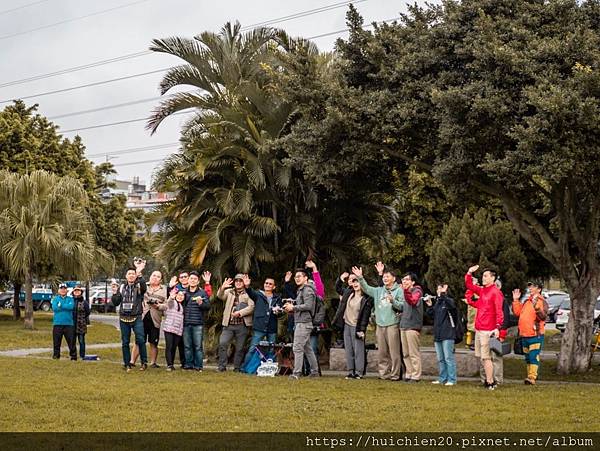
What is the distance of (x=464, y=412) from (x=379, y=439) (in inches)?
90.6

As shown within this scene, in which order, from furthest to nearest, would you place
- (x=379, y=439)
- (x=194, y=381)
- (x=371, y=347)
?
1. (x=371, y=347)
2. (x=194, y=381)
3. (x=379, y=439)

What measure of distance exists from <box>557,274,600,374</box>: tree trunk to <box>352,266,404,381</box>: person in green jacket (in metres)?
3.90

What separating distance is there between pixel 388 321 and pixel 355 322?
628 millimetres

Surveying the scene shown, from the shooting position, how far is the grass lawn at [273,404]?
1042 centimetres

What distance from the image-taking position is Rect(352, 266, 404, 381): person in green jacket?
15.9 metres

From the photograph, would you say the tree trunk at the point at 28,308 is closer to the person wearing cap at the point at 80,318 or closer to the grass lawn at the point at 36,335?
the grass lawn at the point at 36,335

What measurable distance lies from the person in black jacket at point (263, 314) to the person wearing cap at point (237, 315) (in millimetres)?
176

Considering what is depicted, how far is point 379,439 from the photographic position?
947 cm

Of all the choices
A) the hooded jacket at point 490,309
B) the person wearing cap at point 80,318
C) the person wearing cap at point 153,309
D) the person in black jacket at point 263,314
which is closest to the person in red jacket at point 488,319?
the hooded jacket at point 490,309

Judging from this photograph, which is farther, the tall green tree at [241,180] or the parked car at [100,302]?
the parked car at [100,302]

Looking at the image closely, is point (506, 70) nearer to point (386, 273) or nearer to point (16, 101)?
point (386, 273)

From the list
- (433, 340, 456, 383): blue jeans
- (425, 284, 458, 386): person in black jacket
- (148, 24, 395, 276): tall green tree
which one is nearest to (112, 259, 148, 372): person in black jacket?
(148, 24, 395, 276): tall green tree

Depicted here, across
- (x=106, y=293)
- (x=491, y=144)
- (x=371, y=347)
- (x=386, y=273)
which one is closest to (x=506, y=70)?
(x=491, y=144)

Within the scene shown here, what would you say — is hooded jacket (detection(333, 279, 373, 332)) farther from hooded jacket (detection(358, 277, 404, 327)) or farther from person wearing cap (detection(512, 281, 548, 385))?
person wearing cap (detection(512, 281, 548, 385))
